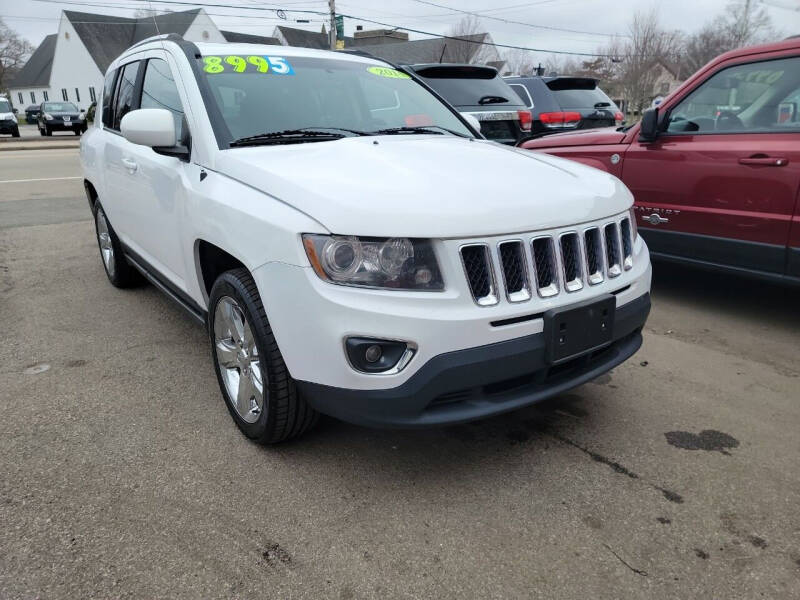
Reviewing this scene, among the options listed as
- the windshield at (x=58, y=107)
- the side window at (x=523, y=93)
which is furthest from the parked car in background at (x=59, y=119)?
the side window at (x=523, y=93)

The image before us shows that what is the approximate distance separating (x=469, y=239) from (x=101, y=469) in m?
1.85

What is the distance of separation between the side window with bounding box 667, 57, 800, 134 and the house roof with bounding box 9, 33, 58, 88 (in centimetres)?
8503

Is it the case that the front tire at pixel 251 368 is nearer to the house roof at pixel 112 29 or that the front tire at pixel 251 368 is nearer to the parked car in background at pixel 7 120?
the parked car in background at pixel 7 120

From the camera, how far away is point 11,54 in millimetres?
75625

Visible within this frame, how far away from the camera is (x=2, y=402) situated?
3262 mm

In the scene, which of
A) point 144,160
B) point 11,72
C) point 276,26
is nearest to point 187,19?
point 276,26

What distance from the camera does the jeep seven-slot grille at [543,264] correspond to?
225 cm

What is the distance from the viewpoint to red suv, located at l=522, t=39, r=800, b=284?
397 centimetres

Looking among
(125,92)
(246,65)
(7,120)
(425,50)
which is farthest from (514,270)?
(425,50)

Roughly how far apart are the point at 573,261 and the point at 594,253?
7.0 inches

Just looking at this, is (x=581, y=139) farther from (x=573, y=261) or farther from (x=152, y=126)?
(x=152, y=126)

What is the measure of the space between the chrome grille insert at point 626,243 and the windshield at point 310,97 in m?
1.30

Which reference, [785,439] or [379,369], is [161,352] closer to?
[379,369]

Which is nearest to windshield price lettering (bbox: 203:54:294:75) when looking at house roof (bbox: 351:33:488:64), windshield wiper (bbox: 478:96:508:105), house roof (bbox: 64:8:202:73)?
windshield wiper (bbox: 478:96:508:105)
